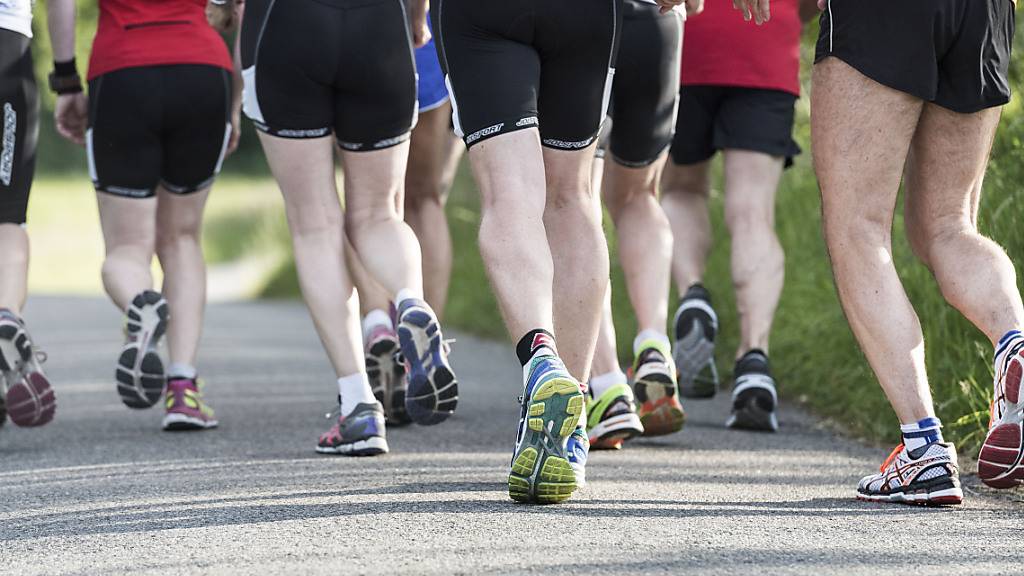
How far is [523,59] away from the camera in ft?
13.8

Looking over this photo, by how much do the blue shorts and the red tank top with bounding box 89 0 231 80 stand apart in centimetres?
78

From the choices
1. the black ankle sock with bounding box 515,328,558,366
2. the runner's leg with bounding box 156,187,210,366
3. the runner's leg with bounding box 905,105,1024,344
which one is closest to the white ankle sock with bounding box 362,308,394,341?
the runner's leg with bounding box 156,187,210,366

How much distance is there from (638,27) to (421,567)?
253 cm

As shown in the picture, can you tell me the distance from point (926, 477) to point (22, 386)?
2953mm

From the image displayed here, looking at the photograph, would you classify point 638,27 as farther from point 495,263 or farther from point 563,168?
point 495,263

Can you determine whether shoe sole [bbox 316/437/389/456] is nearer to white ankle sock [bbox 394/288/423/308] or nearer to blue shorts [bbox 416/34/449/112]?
white ankle sock [bbox 394/288/423/308]

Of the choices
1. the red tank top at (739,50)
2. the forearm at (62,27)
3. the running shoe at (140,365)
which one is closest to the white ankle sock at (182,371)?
the running shoe at (140,365)

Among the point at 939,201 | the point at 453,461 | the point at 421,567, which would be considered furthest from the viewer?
the point at 453,461

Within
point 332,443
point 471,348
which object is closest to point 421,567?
point 332,443

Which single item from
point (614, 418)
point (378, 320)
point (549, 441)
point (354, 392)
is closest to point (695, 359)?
point (614, 418)

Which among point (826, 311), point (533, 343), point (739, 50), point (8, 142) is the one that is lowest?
point (826, 311)

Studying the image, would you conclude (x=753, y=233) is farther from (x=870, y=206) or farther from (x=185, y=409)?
(x=185, y=409)

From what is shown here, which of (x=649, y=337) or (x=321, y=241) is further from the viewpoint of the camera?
(x=649, y=337)

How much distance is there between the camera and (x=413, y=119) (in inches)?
202
